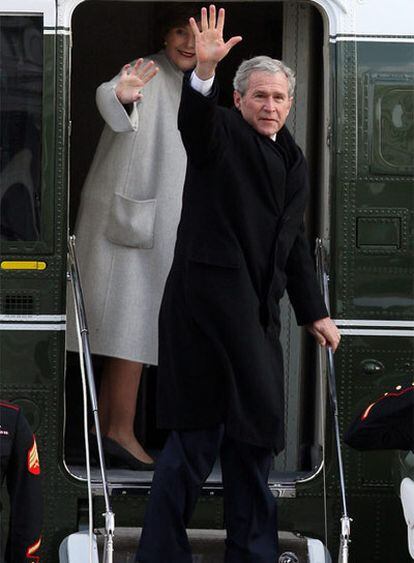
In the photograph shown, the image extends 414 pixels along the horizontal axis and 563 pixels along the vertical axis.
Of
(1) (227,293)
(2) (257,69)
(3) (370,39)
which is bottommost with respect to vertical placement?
(1) (227,293)

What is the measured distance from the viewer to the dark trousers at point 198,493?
5.09 metres

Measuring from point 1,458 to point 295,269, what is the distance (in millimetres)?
1347

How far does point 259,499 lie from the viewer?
203 inches

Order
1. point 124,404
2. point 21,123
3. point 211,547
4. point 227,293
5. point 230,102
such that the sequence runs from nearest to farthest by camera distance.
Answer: point 227,293
point 211,547
point 21,123
point 124,404
point 230,102

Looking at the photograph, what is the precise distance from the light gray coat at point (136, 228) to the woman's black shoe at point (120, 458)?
393 mm

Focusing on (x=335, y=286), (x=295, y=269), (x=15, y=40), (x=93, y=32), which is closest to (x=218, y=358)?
(x=295, y=269)

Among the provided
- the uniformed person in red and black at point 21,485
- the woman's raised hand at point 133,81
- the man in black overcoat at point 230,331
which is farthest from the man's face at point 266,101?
the uniformed person in red and black at point 21,485

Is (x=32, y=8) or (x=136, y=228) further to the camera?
(x=136, y=228)

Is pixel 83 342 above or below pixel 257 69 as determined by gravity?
below

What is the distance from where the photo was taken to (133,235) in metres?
6.04

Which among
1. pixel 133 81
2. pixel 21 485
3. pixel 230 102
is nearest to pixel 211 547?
pixel 21 485

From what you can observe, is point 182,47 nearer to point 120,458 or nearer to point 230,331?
point 230,331

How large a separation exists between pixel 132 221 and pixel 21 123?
0.62 metres

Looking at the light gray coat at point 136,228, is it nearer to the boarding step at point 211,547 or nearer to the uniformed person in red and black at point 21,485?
the boarding step at point 211,547
